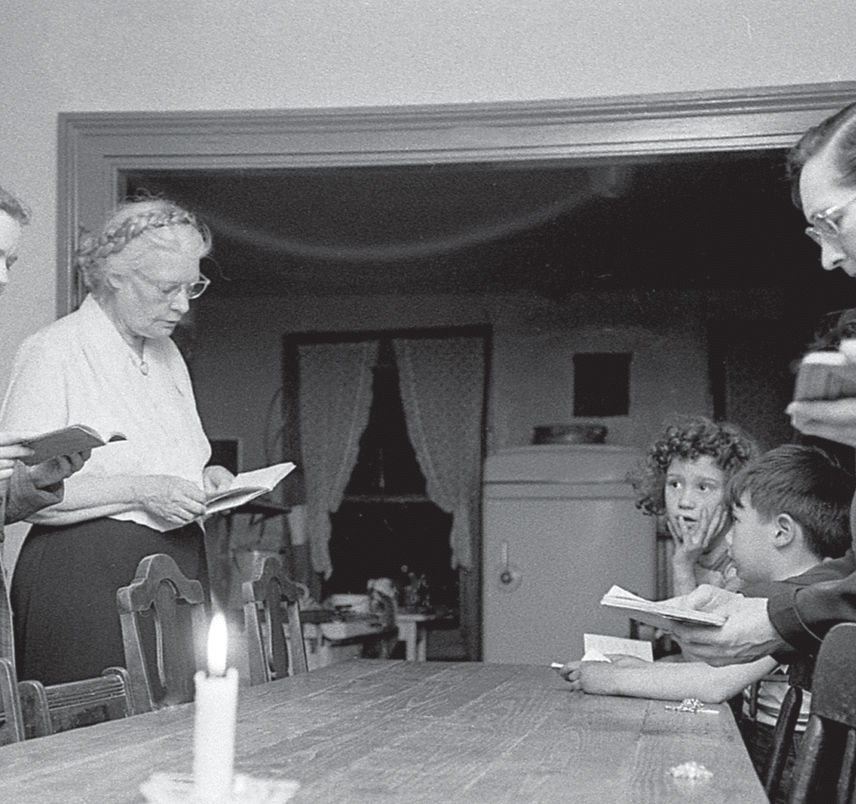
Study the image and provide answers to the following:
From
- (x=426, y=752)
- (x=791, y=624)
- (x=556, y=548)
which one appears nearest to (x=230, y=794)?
(x=426, y=752)

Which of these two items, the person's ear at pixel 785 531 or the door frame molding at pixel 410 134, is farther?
the door frame molding at pixel 410 134

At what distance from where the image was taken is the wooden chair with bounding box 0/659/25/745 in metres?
1.67

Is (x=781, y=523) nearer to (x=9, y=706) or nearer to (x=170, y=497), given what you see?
(x=170, y=497)

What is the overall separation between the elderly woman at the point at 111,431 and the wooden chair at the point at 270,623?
9.7 inches

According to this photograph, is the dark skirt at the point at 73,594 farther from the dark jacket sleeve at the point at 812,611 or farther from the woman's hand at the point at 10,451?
the dark jacket sleeve at the point at 812,611

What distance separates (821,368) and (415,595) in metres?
6.27

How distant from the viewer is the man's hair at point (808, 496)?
2545mm

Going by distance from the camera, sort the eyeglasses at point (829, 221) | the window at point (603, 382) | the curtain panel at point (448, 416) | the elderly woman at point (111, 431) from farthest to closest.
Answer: the curtain panel at point (448, 416), the window at point (603, 382), the elderly woman at point (111, 431), the eyeglasses at point (829, 221)

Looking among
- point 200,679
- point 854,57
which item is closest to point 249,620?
point 200,679

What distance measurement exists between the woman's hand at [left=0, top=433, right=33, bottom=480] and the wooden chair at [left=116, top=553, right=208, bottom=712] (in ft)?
1.07

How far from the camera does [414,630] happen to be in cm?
738

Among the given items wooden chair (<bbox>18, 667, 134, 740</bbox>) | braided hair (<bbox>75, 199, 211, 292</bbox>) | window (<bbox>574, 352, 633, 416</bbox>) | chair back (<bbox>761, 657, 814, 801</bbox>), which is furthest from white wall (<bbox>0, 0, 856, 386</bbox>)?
window (<bbox>574, 352, 633, 416</bbox>)

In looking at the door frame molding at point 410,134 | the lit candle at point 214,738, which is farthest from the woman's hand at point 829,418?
the door frame molding at point 410,134

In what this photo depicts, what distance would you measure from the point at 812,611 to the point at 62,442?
143 centimetres
